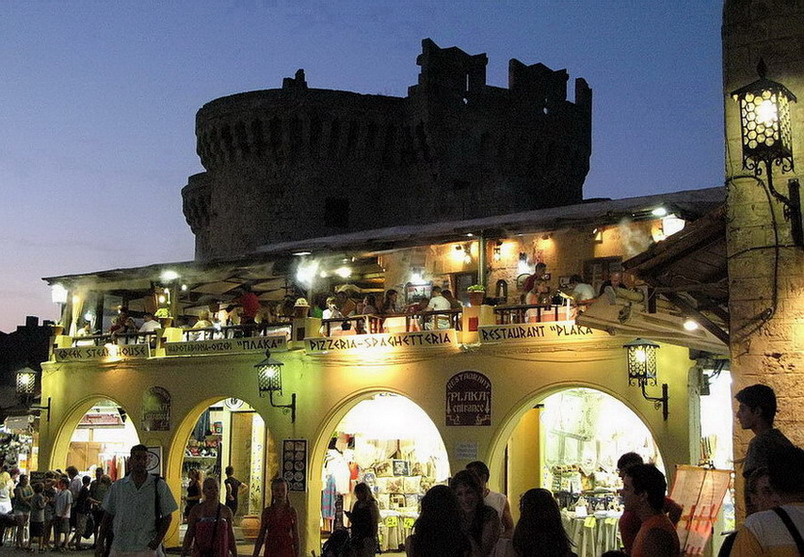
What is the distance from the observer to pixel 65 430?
2488 centimetres

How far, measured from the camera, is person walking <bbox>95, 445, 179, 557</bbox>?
9.82 meters

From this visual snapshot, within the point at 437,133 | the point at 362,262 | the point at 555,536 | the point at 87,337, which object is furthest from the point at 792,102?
the point at 437,133

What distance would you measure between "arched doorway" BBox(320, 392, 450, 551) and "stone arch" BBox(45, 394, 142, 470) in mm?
6438

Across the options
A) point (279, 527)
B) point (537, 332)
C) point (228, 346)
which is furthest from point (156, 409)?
point (279, 527)

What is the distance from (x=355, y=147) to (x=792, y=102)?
101 ft

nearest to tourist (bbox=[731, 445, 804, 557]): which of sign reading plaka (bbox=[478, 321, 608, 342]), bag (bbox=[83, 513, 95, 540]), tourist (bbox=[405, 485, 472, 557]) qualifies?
tourist (bbox=[405, 485, 472, 557])

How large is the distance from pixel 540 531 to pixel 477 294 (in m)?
12.1

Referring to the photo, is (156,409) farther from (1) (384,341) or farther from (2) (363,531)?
(2) (363,531)

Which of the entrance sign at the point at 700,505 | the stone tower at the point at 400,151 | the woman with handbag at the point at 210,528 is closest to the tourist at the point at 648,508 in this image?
the entrance sign at the point at 700,505

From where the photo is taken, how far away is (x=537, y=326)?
57.1ft

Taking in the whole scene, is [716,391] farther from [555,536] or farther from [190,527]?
[555,536]

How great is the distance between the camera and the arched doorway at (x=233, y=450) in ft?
82.8

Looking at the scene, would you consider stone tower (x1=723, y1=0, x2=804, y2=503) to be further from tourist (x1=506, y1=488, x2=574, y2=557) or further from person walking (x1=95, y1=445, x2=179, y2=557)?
person walking (x1=95, y1=445, x2=179, y2=557)

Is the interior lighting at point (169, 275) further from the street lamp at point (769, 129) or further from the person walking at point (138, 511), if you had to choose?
the street lamp at point (769, 129)
